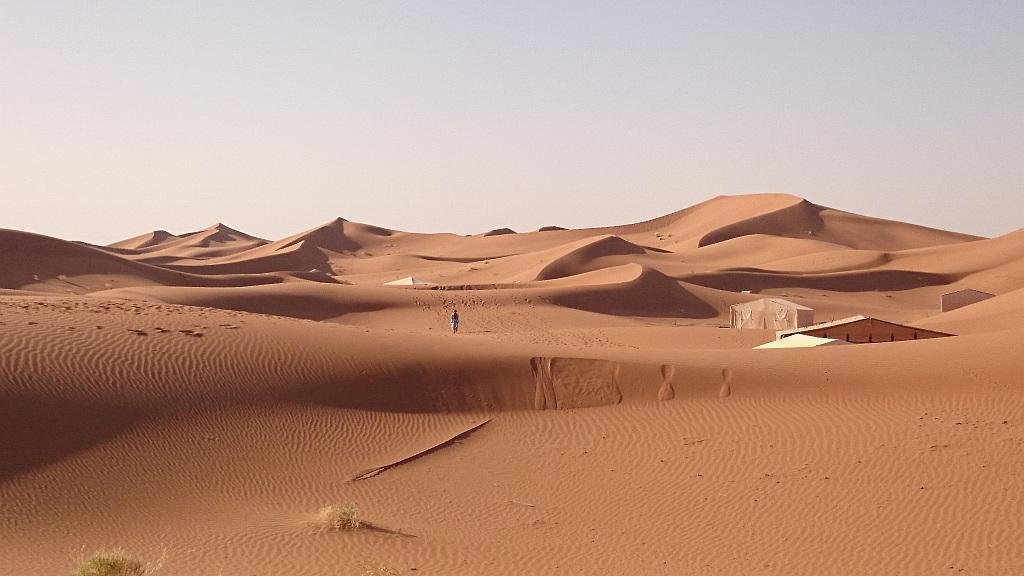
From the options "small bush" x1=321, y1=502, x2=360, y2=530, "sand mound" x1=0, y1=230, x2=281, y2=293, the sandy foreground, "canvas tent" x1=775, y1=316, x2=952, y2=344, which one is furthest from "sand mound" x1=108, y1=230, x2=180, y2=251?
"small bush" x1=321, y1=502, x2=360, y2=530

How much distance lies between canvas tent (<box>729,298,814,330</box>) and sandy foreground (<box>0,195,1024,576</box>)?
1459 cm

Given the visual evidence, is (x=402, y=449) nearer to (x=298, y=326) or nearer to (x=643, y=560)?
(x=643, y=560)

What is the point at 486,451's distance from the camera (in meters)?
14.5

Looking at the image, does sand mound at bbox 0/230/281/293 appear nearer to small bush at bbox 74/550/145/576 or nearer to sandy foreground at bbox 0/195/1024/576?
sandy foreground at bbox 0/195/1024/576

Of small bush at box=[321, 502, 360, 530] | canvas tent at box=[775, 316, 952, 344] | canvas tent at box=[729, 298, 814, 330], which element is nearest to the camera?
small bush at box=[321, 502, 360, 530]

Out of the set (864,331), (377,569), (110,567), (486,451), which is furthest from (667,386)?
(110,567)

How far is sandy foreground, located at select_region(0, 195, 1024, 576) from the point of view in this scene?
10.4 m

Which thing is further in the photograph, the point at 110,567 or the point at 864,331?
the point at 864,331

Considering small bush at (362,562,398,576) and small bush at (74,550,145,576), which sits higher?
small bush at (74,550,145,576)

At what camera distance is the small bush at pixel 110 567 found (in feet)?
27.1

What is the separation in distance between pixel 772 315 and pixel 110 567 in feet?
98.6

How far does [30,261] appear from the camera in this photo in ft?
165

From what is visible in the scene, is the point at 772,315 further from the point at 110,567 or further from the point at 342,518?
the point at 110,567

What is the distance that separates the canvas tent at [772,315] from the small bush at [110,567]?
95.0 feet
